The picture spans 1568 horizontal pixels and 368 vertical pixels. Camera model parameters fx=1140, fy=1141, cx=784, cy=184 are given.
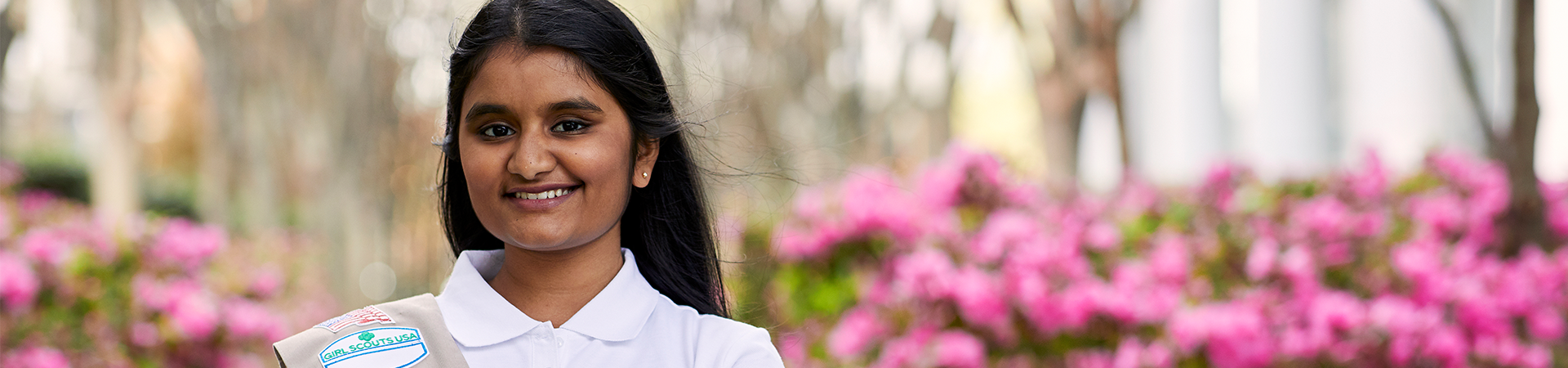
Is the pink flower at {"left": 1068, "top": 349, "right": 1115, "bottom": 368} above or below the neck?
below

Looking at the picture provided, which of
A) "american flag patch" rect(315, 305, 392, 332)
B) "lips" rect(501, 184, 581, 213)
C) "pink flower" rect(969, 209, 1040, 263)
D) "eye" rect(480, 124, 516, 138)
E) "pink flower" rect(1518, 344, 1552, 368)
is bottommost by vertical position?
"pink flower" rect(1518, 344, 1552, 368)

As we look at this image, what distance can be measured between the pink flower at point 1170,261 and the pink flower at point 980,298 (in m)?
0.49

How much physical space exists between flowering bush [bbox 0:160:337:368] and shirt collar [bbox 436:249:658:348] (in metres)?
3.21

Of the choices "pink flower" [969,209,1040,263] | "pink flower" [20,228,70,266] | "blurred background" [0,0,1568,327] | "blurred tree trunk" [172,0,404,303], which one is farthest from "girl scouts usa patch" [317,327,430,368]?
"blurred tree trunk" [172,0,404,303]

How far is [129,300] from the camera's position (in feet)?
13.8

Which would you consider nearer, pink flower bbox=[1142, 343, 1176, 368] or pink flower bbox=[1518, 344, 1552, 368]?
pink flower bbox=[1518, 344, 1552, 368]

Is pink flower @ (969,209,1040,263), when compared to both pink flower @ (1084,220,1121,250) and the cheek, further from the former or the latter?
the cheek

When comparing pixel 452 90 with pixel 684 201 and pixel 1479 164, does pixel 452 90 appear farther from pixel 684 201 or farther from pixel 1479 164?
pixel 1479 164

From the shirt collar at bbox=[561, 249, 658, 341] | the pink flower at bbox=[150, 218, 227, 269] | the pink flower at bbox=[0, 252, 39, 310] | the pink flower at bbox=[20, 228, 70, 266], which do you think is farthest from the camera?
the pink flower at bbox=[150, 218, 227, 269]

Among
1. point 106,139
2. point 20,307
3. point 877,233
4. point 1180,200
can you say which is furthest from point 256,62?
point 1180,200

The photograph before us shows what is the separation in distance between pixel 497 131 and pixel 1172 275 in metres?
2.62

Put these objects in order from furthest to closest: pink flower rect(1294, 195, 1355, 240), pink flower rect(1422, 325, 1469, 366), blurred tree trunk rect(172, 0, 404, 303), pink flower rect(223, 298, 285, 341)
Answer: blurred tree trunk rect(172, 0, 404, 303) → pink flower rect(223, 298, 285, 341) → pink flower rect(1294, 195, 1355, 240) → pink flower rect(1422, 325, 1469, 366)

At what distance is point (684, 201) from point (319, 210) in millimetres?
8492

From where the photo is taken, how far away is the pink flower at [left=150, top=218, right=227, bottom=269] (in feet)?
15.0
